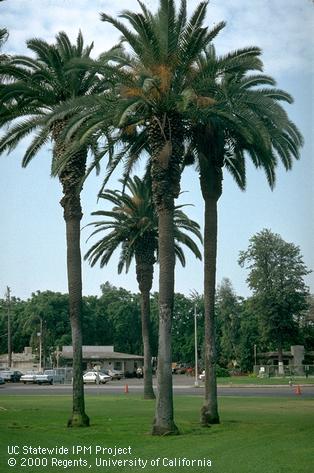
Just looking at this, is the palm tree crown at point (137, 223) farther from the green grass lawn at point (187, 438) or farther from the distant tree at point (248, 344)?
the distant tree at point (248, 344)

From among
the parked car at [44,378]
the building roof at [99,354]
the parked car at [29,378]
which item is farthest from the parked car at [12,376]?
the building roof at [99,354]

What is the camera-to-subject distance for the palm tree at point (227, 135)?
22.4 m

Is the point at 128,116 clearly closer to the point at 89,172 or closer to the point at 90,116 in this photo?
the point at 90,116

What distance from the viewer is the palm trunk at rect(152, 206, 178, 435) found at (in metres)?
20.6

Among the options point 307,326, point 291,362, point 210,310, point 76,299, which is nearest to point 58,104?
point 76,299

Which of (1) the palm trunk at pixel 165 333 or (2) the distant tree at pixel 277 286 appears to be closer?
(1) the palm trunk at pixel 165 333

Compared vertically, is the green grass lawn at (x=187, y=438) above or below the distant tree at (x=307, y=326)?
below

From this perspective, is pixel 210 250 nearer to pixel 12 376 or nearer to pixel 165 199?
pixel 165 199

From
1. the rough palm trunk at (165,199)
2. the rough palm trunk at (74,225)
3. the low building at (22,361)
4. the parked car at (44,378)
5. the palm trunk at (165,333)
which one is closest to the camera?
the palm trunk at (165,333)

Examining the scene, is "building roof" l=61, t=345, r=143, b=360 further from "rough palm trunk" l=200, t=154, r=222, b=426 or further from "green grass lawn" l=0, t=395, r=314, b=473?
"rough palm trunk" l=200, t=154, r=222, b=426

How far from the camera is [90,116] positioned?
74.1ft

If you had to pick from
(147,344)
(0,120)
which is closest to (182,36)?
(0,120)

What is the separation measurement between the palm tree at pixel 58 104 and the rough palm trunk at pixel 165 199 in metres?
3.19

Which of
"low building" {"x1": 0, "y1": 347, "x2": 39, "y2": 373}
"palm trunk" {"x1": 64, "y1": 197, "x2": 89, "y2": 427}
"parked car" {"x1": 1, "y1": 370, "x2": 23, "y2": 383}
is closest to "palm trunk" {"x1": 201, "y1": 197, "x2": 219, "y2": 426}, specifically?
"palm trunk" {"x1": 64, "y1": 197, "x2": 89, "y2": 427}
